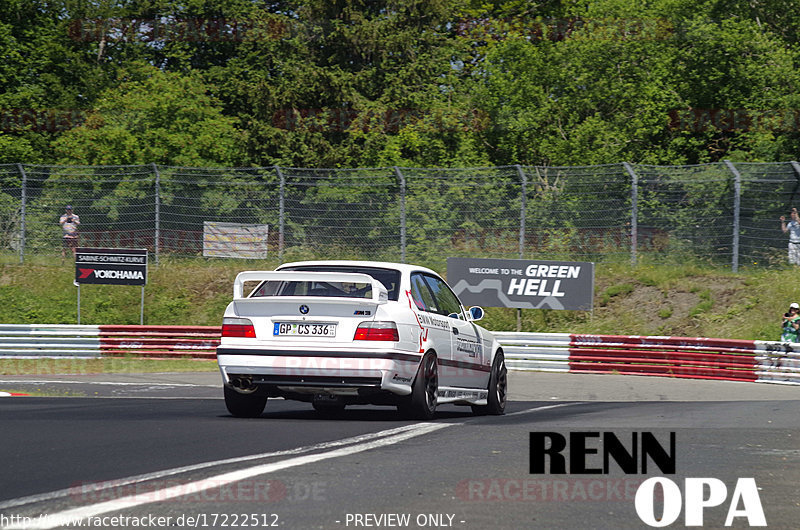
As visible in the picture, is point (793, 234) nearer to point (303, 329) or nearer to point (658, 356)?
point (658, 356)

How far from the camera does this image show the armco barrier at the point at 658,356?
2220 centimetres

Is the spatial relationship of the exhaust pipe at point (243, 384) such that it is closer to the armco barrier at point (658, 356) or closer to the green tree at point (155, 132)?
the armco barrier at point (658, 356)

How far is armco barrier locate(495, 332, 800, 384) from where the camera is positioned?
72.8ft

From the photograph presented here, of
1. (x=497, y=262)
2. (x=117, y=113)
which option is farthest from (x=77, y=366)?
(x=117, y=113)

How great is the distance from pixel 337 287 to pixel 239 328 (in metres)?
1.02

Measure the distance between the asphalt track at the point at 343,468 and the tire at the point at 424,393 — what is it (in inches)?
7.3

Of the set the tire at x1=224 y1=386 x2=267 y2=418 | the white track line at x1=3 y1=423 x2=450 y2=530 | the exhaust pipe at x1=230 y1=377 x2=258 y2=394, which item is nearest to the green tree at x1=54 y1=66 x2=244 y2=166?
the tire at x1=224 y1=386 x2=267 y2=418

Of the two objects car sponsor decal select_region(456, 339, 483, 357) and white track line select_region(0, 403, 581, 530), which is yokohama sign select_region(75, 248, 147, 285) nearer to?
car sponsor decal select_region(456, 339, 483, 357)

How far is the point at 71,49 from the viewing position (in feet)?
157

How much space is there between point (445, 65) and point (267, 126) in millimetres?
7558

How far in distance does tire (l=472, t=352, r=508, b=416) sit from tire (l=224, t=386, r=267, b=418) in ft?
9.39

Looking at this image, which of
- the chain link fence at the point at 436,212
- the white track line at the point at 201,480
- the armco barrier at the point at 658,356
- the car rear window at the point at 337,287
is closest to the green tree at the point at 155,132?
the chain link fence at the point at 436,212

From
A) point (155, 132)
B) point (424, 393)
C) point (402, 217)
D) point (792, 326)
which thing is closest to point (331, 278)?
point (424, 393)

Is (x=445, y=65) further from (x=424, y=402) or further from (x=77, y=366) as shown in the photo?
(x=424, y=402)
